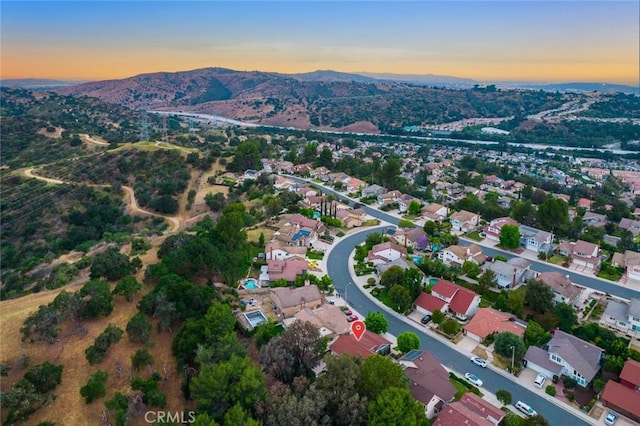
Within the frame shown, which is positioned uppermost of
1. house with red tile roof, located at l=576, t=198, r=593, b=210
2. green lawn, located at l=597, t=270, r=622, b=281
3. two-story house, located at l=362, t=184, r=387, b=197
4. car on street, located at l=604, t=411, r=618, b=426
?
two-story house, located at l=362, t=184, r=387, b=197

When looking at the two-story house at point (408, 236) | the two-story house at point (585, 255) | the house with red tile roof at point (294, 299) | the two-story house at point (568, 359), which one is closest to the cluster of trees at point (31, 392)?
the house with red tile roof at point (294, 299)

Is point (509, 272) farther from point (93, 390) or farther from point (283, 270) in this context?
point (93, 390)

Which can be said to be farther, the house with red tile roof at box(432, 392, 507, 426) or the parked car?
the parked car

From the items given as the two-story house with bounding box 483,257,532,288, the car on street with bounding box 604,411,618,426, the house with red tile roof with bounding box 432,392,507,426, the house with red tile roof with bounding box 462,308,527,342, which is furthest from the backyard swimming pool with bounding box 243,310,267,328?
the two-story house with bounding box 483,257,532,288

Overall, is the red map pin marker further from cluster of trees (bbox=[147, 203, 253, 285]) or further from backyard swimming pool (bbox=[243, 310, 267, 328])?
cluster of trees (bbox=[147, 203, 253, 285])

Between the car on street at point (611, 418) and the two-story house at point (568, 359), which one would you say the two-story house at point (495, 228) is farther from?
the car on street at point (611, 418)

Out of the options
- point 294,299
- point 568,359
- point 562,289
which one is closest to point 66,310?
point 294,299

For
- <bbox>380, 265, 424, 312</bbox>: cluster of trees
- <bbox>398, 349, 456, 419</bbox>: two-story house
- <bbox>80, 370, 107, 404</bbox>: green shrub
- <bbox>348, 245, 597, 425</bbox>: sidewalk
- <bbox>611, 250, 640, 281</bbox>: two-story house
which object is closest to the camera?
<bbox>80, 370, 107, 404</bbox>: green shrub
